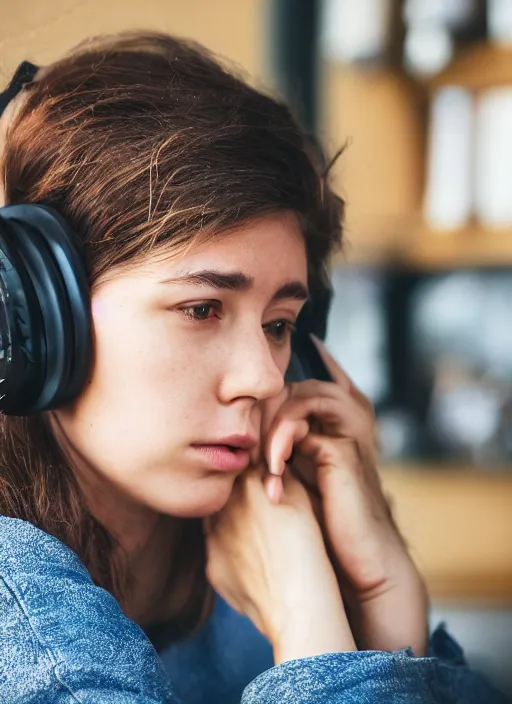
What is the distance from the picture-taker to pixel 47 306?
76 centimetres

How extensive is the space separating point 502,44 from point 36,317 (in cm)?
239

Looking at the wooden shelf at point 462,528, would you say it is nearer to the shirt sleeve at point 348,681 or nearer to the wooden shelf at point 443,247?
the wooden shelf at point 443,247

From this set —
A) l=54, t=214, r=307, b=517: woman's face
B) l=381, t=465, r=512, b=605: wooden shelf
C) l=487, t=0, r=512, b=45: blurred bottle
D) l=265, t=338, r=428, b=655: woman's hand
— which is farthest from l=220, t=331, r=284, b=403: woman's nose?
l=487, t=0, r=512, b=45: blurred bottle

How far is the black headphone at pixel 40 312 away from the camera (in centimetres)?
75

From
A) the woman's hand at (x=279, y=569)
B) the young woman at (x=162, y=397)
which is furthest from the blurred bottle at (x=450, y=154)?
the woman's hand at (x=279, y=569)

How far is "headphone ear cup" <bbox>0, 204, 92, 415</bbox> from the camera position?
0.75m

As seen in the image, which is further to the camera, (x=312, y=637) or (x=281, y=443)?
(x=281, y=443)

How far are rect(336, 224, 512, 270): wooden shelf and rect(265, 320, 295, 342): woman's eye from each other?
75.7 inches

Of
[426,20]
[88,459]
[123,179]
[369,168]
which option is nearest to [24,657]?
[88,459]

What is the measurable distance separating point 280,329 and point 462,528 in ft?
6.82

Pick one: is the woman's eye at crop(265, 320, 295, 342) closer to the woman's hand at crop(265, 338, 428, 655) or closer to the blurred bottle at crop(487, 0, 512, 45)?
the woman's hand at crop(265, 338, 428, 655)

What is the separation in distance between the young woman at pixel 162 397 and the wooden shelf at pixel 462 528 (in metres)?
1.90

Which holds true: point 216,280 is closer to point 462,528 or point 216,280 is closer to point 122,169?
point 122,169

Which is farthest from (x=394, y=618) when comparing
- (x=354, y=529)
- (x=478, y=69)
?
(x=478, y=69)
